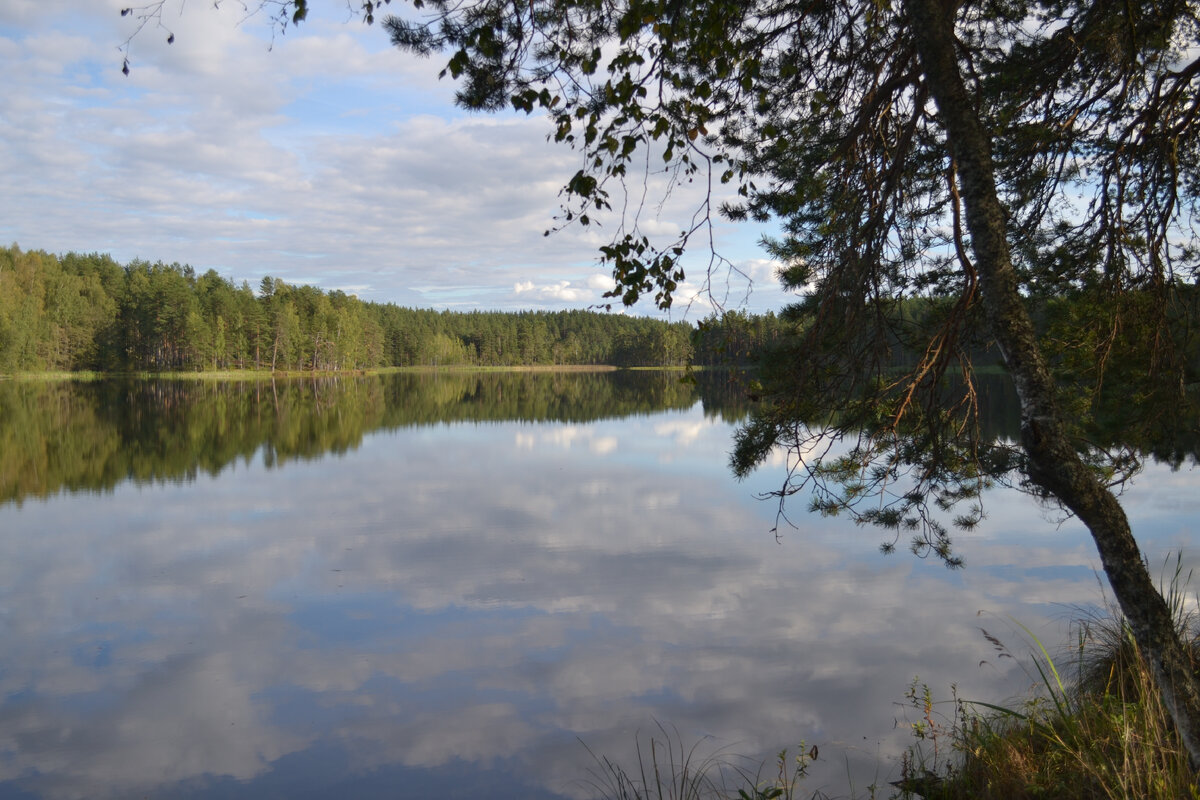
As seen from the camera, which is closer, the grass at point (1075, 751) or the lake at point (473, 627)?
the grass at point (1075, 751)

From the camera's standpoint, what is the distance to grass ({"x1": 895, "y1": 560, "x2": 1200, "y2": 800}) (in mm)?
3078

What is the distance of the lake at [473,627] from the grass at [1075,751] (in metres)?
0.47

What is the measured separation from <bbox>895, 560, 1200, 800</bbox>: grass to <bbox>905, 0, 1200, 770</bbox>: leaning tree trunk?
17 cm

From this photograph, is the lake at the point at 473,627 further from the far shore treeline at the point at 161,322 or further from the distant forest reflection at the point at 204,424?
the far shore treeline at the point at 161,322

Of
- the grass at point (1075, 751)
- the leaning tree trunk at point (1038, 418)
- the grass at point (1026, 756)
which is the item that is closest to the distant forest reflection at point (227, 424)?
the leaning tree trunk at point (1038, 418)

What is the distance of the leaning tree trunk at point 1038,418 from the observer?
114 inches

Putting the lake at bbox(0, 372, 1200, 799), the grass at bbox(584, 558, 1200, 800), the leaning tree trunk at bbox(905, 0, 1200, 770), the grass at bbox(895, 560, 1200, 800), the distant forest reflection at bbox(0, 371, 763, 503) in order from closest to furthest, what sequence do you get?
1. the leaning tree trunk at bbox(905, 0, 1200, 770)
2. the grass at bbox(895, 560, 1200, 800)
3. the grass at bbox(584, 558, 1200, 800)
4. the lake at bbox(0, 372, 1200, 799)
5. the distant forest reflection at bbox(0, 371, 763, 503)

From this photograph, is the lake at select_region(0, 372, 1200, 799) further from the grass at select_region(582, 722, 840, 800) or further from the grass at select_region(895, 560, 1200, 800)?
the grass at select_region(895, 560, 1200, 800)

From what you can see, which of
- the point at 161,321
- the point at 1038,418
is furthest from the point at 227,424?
the point at 161,321

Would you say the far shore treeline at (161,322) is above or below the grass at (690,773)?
above

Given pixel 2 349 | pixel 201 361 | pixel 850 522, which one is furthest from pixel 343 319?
pixel 850 522

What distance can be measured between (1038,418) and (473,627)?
545cm

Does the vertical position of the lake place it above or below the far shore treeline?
below

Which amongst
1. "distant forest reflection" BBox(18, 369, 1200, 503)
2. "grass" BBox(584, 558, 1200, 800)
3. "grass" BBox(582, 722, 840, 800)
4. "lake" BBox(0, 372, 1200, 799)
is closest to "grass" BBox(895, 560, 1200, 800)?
"grass" BBox(584, 558, 1200, 800)
